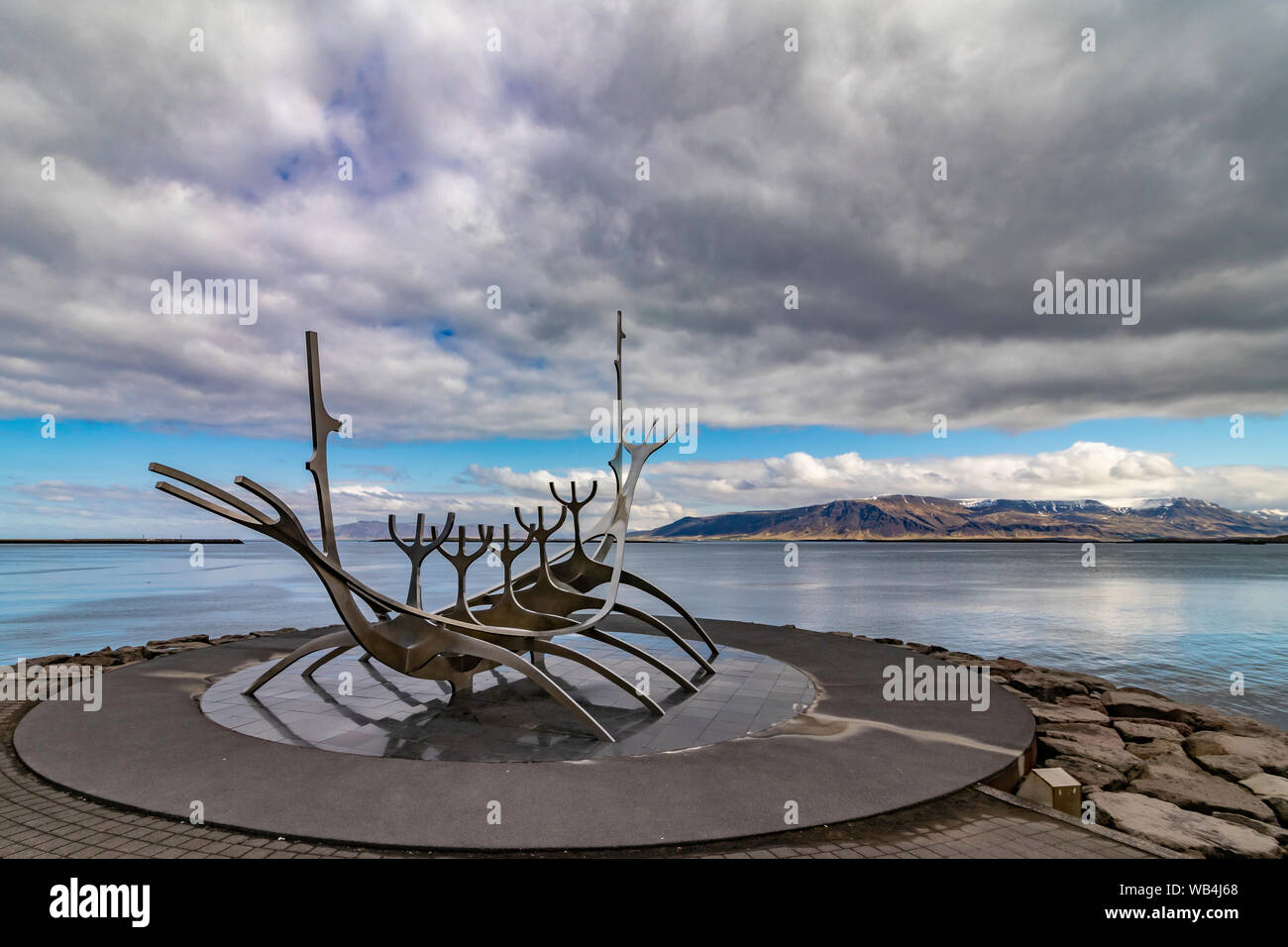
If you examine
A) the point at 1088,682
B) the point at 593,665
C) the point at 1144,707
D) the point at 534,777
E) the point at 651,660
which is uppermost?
the point at 593,665

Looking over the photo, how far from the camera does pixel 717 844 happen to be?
5059 millimetres

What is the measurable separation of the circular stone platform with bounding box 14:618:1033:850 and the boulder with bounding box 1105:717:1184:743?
6.35 ft

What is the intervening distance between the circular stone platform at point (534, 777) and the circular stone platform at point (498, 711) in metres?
0.25

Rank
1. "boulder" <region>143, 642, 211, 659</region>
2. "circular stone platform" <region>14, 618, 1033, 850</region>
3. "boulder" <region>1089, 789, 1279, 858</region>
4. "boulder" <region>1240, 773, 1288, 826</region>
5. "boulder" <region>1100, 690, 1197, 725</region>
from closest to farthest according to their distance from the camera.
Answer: "circular stone platform" <region>14, 618, 1033, 850</region> → "boulder" <region>1089, 789, 1279, 858</region> → "boulder" <region>1240, 773, 1288, 826</region> → "boulder" <region>1100, 690, 1197, 725</region> → "boulder" <region>143, 642, 211, 659</region>

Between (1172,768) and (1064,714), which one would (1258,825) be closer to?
(1172,768)

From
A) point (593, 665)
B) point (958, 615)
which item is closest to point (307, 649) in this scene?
point (593, 665)

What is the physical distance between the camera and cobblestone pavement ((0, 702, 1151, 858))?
487 cm

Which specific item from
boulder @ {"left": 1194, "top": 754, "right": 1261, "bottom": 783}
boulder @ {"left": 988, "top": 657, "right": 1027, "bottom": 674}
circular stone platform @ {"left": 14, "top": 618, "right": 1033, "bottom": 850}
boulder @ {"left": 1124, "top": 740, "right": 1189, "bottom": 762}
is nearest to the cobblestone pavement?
circular stone platform @ {"left": 14, "top": 618, "right": 1033, "bottom": 850}

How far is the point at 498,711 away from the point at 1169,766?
28.7 feet

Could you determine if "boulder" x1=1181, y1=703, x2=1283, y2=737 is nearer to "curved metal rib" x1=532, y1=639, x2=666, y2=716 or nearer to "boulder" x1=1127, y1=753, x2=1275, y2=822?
"boulder" x1=1127, y1=753, x2=1275, y2=822
